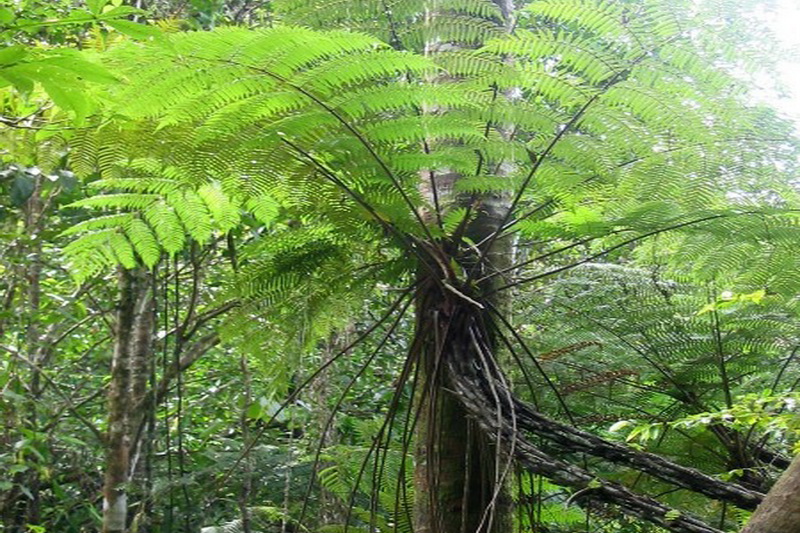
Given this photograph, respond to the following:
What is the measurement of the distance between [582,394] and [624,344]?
0.70 feet

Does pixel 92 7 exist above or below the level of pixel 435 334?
above

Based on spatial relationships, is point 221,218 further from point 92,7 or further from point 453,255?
point 92,7

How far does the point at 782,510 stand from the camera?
3.59ft

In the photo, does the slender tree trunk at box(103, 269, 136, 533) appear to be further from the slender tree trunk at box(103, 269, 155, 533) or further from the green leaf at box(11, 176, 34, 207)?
the green leaf at box(11, 176, 34, 207)

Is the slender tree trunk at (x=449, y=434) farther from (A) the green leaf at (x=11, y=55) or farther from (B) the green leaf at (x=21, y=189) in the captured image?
(B) the green leaf at (x=21, y=189)

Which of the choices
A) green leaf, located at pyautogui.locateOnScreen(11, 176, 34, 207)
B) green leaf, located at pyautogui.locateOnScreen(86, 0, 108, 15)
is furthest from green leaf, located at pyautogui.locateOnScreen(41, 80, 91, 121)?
green leaf, located at pyautogui.locateOnScreen(11, 176, 34, 207)

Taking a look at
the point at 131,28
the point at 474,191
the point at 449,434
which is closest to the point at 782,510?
the point at 449,434

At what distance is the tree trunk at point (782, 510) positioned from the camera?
42.6 inches

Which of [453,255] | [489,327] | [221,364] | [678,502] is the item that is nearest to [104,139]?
[453,255]

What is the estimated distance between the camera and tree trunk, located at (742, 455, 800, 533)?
1081mm

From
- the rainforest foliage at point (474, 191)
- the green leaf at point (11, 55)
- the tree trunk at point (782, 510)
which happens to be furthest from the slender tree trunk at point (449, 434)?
the green leaf at point (11, 55)

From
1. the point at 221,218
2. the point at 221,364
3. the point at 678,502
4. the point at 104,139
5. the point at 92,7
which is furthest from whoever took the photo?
the point at 221,364

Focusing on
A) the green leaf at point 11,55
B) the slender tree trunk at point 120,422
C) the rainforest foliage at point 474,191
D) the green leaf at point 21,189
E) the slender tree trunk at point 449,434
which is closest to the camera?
the green leaf at point 11,55

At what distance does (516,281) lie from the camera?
1814mm
